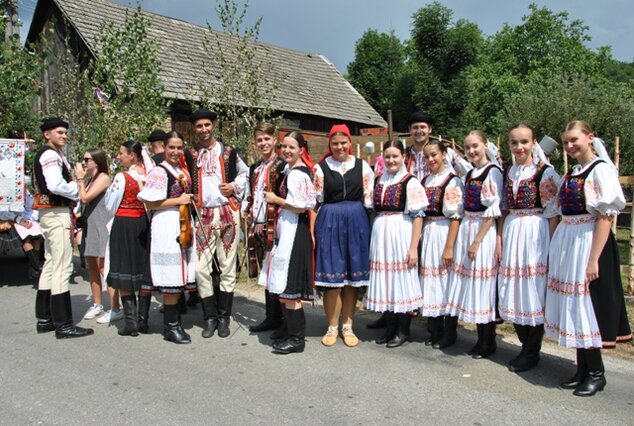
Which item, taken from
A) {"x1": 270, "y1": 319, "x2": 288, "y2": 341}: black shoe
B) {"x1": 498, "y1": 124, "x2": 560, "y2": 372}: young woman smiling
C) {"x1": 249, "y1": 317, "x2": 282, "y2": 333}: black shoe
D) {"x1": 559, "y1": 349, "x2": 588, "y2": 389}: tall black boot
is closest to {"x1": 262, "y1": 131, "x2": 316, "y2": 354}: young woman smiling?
{"x1": 270, "y1": 319, "x2": 288, "y2": 341}: black shoe

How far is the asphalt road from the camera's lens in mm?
3414

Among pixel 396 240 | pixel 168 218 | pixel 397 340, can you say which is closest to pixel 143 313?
pixel 168 218

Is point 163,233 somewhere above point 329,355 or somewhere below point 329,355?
above

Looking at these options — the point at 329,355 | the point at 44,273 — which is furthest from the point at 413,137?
the point at 44,273

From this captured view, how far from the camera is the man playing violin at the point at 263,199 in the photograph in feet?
15.8

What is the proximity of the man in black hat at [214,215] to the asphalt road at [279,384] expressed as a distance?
1.09 feet

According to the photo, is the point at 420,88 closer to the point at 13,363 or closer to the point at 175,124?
the point at 175,124

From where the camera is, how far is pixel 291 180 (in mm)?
4520

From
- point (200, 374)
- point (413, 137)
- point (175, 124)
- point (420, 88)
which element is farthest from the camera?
point (420, 88)

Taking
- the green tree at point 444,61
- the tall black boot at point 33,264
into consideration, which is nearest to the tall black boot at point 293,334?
the tall black boot at point 33,264

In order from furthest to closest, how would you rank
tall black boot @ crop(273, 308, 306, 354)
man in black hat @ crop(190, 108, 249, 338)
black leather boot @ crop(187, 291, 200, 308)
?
1. black leather boot @ crop(187, 291, 200, 308)
2. man in black hat @ crop(190, 108, 249, 338)
3. tall black boot @ crop(273, 308, 306, 354)

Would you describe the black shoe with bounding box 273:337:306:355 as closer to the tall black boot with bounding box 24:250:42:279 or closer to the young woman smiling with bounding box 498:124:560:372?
the young woman smiling with bounding box 498:124:560:372

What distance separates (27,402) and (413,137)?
148 inches

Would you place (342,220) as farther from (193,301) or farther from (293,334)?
(193,301)
